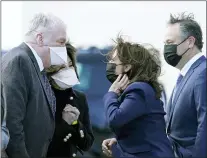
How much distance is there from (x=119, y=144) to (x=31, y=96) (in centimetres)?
65

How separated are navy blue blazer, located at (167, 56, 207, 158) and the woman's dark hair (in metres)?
0.21

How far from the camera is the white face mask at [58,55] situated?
338cm

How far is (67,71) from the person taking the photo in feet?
11.8

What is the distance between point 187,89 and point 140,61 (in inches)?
14.5

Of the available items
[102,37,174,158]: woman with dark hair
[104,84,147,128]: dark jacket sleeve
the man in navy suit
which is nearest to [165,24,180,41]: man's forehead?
the man in navy suit

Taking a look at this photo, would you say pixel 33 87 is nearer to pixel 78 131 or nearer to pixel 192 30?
pixel 78 131

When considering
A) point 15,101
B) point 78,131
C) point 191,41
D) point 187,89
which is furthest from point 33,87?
point 191,41

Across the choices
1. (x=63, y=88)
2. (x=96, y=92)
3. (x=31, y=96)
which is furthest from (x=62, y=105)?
(x=96, y=92)

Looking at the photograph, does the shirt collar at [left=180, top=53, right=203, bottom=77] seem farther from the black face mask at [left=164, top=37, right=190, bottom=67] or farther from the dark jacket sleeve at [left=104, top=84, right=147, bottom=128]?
the dark jacket sleeve at [left=104, top=84, right=147, bottom=128]

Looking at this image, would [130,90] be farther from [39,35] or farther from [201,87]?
[39,35]

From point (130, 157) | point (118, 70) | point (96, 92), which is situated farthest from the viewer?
point (96, 92)

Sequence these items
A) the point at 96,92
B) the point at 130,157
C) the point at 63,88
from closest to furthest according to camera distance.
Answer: the point at 130,157
the point at 63,88
the point at 96,92

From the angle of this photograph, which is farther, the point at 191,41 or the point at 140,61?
the point at 191,41

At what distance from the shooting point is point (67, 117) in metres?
3.54
